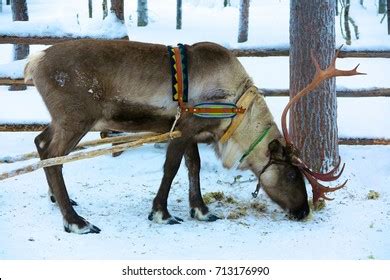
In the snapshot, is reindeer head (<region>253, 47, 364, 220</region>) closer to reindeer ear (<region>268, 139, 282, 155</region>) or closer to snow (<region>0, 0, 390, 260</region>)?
reindeer ear (<region>268, 139, 282, 155</region>)

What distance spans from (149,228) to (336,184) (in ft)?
6.87

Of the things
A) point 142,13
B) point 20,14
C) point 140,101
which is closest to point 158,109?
point 140,101

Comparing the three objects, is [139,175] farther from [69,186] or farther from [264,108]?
[264,108]

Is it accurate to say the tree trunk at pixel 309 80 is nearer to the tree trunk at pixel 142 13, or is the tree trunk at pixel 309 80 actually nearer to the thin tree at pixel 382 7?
the tree trunk at pixel 142 13

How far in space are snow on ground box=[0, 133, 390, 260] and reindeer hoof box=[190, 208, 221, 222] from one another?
82 millimetres

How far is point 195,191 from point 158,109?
831mm

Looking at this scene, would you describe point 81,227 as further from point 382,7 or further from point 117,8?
point 382,7

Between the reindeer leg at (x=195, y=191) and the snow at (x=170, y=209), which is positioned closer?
the snow at (x=170, y=209)

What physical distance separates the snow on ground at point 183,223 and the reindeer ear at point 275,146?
0.57m

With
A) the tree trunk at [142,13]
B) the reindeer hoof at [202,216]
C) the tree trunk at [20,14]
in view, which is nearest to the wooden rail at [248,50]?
the reindeer hoof at [202,216]

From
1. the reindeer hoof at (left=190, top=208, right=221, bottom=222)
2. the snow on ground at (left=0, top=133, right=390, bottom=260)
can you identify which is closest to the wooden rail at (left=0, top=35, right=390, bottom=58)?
the snow on ground at (left=0, top=133, right=390, bottom=260)

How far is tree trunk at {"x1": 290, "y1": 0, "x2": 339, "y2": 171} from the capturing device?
536cm

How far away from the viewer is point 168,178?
15.8 feet

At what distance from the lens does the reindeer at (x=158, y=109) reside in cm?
451
